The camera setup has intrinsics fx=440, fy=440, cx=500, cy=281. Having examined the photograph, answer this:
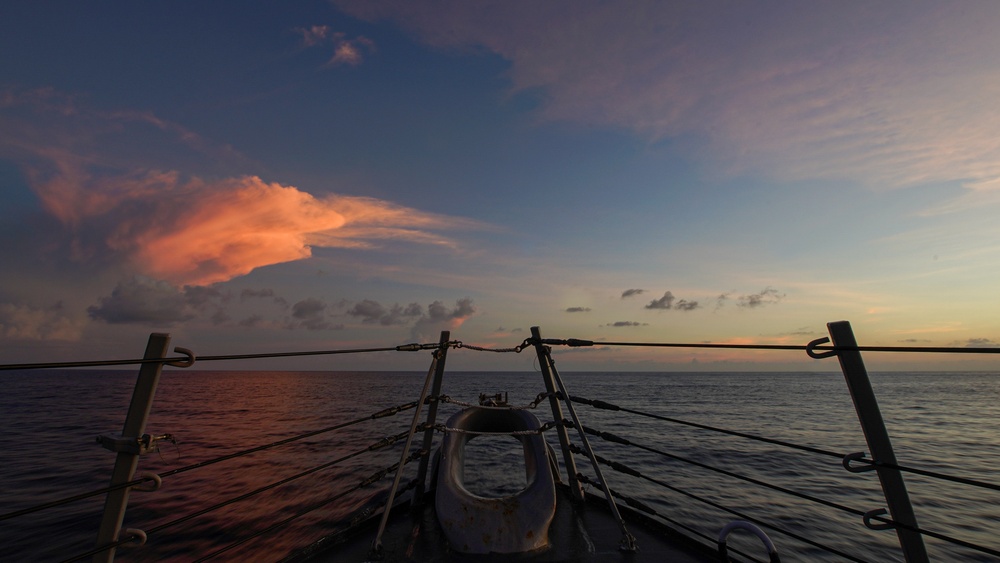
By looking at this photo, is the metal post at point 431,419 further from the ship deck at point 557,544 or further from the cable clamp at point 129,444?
the cable clamp at point 129,444

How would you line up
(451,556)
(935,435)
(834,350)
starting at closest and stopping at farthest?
1. (834,350)
2. (451,556)
3. (935,435)

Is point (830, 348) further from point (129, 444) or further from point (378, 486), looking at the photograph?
point (378, 486)

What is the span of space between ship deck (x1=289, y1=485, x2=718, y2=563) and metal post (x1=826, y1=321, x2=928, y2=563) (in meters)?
1.52

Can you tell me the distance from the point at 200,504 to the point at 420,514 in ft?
29.5

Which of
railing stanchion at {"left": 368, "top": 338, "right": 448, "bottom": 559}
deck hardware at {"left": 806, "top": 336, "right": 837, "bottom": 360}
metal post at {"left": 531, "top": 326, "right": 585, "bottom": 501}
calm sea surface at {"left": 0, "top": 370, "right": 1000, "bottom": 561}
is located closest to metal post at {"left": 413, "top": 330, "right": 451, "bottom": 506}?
railing stanchion at {"left": 368, "top": 338, "right": 448, "bottom": 559}

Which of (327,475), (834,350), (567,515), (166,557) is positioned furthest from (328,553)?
(327,475)

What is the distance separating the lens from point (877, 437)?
224 centimetres

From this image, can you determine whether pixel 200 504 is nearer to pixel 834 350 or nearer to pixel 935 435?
pixel 834 350

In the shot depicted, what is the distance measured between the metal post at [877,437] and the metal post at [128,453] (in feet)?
11.2

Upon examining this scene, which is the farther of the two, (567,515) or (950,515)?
(950,515)

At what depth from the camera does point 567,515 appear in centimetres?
426

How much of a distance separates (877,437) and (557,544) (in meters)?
2.39

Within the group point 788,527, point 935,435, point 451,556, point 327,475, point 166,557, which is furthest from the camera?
point 935,435

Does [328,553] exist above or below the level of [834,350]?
below
